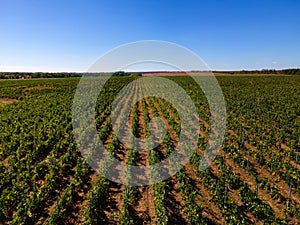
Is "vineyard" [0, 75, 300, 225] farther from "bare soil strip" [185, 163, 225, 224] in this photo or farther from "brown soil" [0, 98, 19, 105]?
"brown soil" [0, 98, 19, 105]

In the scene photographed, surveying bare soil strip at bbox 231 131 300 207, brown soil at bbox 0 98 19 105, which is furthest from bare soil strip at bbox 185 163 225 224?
brown soil at bbox 0 98 19 105

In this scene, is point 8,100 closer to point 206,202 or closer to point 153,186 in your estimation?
point 153,186

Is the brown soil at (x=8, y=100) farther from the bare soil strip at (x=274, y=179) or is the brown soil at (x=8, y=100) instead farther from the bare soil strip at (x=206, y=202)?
the bare soil strip at (x=274, y=179)

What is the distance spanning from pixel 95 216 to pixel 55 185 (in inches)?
112

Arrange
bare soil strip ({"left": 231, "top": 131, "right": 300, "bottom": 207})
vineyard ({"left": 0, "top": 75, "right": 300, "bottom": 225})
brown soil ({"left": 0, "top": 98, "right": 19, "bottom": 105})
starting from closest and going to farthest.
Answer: vineyard ({"left": 0, "top": 75, "right": 300, "bottom": 225}) → bare soil strip ({"left": 231, "top": 131, "right": 300, "bottom": 207}) → brown soil ({"left": 0, "top": 98, "right": 19, "bottom": 105})

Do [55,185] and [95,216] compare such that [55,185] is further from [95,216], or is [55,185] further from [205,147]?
[205,147]

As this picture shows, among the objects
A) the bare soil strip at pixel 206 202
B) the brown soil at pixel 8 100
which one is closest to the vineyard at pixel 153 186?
the bare soil strip at pixel 206 202

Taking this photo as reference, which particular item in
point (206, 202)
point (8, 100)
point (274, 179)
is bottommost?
point (206, 202)

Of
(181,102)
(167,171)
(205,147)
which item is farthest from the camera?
(181,102)

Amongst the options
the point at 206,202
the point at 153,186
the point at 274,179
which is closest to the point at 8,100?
the point at 153,186

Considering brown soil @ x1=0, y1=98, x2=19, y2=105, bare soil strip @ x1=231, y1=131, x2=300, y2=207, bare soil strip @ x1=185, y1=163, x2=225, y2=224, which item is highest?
brown soil @ x1=0, y1=98, x2=19, y2=105

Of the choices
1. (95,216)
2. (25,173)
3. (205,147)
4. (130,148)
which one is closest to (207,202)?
(95,216)

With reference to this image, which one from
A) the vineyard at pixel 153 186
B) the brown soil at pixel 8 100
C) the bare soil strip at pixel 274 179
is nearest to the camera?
the vineyard at pixel 153 186

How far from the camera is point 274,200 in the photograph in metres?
9.09
